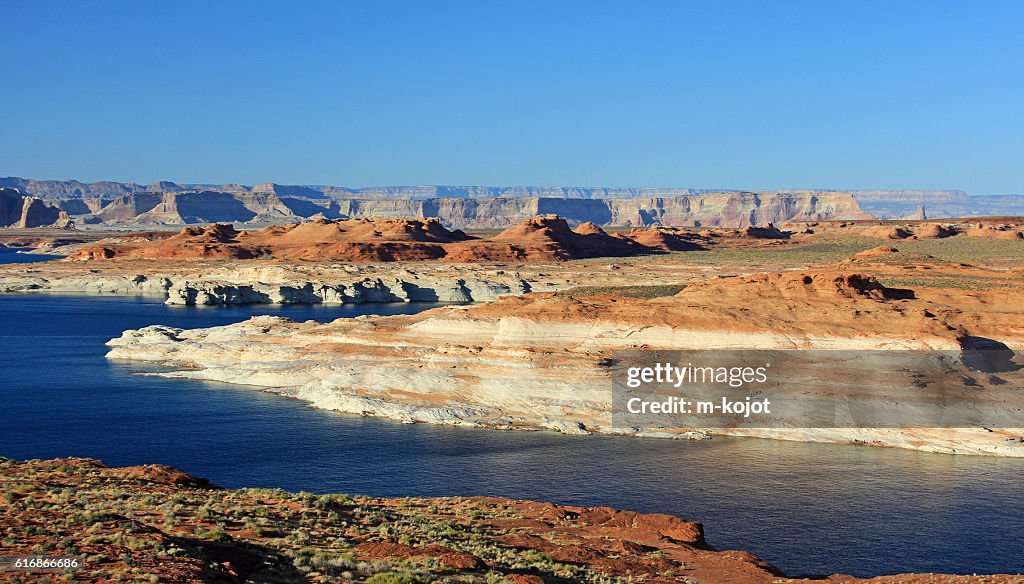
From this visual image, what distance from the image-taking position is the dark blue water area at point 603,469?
32.7 metres

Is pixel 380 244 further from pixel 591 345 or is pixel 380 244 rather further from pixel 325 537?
pixel 325 537

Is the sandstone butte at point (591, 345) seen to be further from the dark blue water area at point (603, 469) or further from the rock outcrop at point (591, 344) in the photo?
the dark blue water area at point (603, 469)

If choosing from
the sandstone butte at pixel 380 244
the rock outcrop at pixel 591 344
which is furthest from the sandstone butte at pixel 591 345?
the sandstone butte at pixel 380 244

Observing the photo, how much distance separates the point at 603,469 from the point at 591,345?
14268 mm

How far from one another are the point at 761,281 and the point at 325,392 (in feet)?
86.1

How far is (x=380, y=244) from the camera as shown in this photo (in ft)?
540

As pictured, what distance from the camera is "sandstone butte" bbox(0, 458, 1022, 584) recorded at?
2061 centimetres

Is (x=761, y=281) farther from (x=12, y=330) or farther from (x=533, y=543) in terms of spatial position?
(x=12, y=330)

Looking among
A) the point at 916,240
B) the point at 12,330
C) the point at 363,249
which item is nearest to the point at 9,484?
the point at 12,330

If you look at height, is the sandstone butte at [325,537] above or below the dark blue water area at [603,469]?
above

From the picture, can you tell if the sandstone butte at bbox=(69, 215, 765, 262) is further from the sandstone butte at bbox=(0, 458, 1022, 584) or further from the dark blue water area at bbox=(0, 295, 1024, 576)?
the sandstone butte at bbox=(0, 458, 1022, 584)

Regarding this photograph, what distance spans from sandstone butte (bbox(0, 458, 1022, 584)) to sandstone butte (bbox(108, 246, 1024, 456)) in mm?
18430

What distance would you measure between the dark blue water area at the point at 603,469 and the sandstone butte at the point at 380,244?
334ft

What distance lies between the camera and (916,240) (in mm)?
175500
